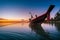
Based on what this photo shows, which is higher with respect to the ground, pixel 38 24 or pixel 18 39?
pixel 38 24

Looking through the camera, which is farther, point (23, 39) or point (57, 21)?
point (57, 21)

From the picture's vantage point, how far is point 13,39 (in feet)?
25.8

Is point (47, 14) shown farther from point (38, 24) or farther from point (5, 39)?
point (5, 39)

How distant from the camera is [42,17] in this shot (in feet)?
58.7

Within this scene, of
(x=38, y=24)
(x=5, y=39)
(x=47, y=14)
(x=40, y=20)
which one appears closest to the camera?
(x=5, y=39)

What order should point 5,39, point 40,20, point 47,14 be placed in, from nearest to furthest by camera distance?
1. point 5,39
2. point 47,14
3. point 40,20

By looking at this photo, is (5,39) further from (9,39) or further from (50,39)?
(50,39)

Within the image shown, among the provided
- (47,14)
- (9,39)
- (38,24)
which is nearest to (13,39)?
(9,39)

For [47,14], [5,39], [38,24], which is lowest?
[5,39]

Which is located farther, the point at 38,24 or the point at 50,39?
the point at 38,24

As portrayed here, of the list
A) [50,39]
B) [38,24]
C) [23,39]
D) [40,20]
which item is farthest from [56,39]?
[38,24]

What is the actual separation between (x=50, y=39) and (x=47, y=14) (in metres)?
9.06

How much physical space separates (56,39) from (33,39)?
1.50 m

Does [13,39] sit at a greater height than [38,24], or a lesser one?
lesser
